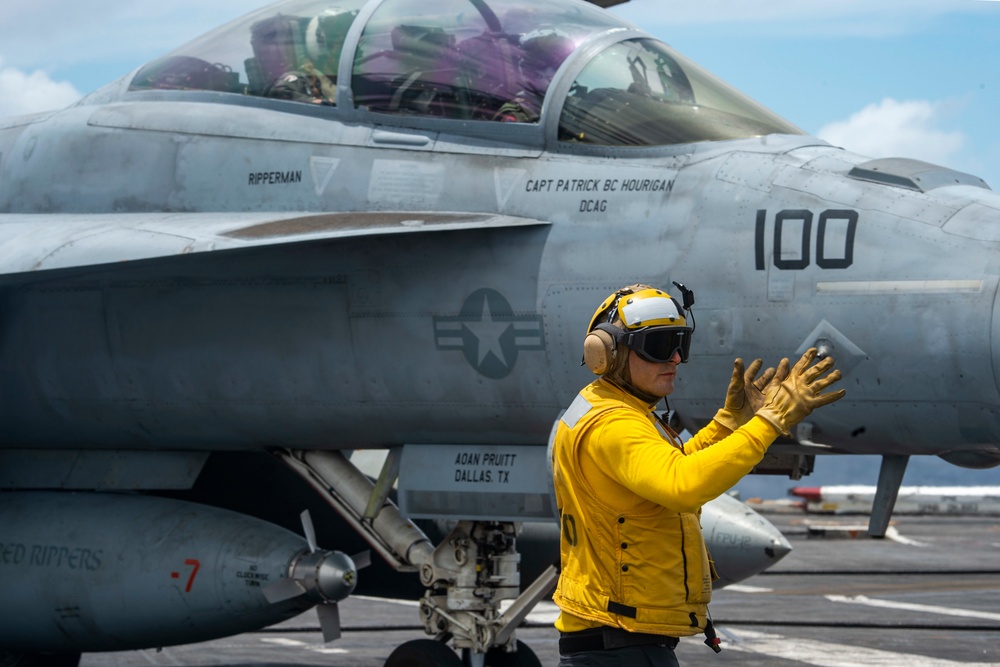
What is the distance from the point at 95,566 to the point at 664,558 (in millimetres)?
4843

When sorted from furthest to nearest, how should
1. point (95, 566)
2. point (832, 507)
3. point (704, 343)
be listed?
1. point (832, 507)
2. point (95, 566)
3. point (704, 343)

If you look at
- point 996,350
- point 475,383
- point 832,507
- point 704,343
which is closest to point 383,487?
point 475,383

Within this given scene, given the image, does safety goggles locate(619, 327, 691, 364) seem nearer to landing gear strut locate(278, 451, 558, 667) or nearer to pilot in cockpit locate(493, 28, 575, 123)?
pilot in cockpit locate(493, 28, 575, 123)

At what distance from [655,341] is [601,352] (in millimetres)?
165

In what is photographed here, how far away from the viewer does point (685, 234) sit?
661 centimetres

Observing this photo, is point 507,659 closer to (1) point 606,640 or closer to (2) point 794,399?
(1) point 606,640

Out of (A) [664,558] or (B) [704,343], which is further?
(B) [704,343]

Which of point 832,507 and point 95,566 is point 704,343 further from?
point 832,507

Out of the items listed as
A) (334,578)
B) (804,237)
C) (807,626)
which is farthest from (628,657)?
(807,626)

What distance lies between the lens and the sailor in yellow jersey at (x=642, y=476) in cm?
406

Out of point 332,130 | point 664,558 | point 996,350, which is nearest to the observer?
point 664,558

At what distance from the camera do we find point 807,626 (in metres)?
13.8

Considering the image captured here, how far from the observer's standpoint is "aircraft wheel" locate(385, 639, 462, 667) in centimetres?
781

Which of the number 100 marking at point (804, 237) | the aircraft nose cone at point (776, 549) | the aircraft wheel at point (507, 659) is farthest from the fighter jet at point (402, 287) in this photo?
the aircraft nose cone at point (776, 549)
